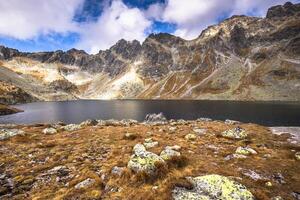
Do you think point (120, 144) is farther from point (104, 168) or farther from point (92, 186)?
point (92, 186)

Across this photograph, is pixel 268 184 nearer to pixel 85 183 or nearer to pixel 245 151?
pixel 245 151

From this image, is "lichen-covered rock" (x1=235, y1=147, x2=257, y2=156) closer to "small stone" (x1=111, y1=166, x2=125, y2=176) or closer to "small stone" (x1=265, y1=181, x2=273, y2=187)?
"small stone" (x1=265, y1=181, x2=273, y2=187)

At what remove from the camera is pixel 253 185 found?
1465cm

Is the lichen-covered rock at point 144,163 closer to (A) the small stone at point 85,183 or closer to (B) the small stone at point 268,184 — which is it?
(A) the small stone at point 85,183

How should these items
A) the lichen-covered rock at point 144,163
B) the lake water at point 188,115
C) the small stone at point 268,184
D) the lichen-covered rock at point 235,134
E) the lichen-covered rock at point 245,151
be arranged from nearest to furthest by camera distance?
the small stone at point 268,184 < the lichen-covered rock at point 144,163 < the lichen-covered rock at point 245,151 < the lichen-covered rock at point 235,134 < the lake water at point 188,115

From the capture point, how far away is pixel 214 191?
1322 centimetres

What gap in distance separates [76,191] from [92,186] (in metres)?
0.98

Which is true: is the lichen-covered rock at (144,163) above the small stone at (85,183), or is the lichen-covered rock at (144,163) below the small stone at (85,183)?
above

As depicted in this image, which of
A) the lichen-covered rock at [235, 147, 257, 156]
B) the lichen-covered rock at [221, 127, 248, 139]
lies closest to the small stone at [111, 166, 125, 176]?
the lichen-covered rock at [235, 147, 257, 156]

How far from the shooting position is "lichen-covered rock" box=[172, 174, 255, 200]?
12.7 metres

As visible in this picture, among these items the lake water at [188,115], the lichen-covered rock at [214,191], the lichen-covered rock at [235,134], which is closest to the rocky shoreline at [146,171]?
the lichen-covered rock at [214,191]

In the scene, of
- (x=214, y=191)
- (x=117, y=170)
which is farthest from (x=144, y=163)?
(x=214, y=191)

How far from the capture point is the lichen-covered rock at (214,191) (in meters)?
12.7

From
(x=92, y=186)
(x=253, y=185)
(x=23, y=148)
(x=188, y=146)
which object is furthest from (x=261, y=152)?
(x=23, y=148)
